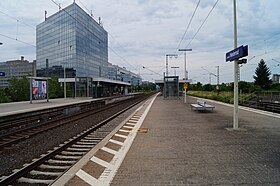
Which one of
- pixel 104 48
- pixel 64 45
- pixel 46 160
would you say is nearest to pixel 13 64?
pixel 64 45

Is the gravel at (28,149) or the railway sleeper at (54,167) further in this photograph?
the gravel at (28,149)

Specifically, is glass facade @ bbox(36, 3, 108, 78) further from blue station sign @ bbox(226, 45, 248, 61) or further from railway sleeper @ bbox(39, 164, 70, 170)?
railway sleeper @ bbox(39, 164, 70, 170)

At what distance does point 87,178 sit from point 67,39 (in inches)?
2875

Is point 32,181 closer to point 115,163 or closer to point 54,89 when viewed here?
point 115,163

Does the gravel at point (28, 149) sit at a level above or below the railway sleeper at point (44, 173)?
below

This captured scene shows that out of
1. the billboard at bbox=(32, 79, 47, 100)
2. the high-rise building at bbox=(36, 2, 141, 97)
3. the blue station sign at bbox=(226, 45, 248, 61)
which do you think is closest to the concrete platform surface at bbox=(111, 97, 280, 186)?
the blue station sign at bbox=(226, 45, 248, 61)

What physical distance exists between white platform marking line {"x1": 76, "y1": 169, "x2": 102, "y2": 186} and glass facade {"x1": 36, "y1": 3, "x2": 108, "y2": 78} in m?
67.3

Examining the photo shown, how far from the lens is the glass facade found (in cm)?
7244

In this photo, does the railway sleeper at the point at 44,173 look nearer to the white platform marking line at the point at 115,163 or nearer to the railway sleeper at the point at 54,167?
the railway sleeper at the point at 54,167

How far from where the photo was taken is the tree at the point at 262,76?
6800 cm

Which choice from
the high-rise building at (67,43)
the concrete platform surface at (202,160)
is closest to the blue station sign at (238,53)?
the concrete platform surface at (202,160)

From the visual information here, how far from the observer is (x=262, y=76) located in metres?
68.9

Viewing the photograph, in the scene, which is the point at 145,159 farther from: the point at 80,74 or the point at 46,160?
the point at 80,74

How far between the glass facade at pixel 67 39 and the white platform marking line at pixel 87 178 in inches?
2649
